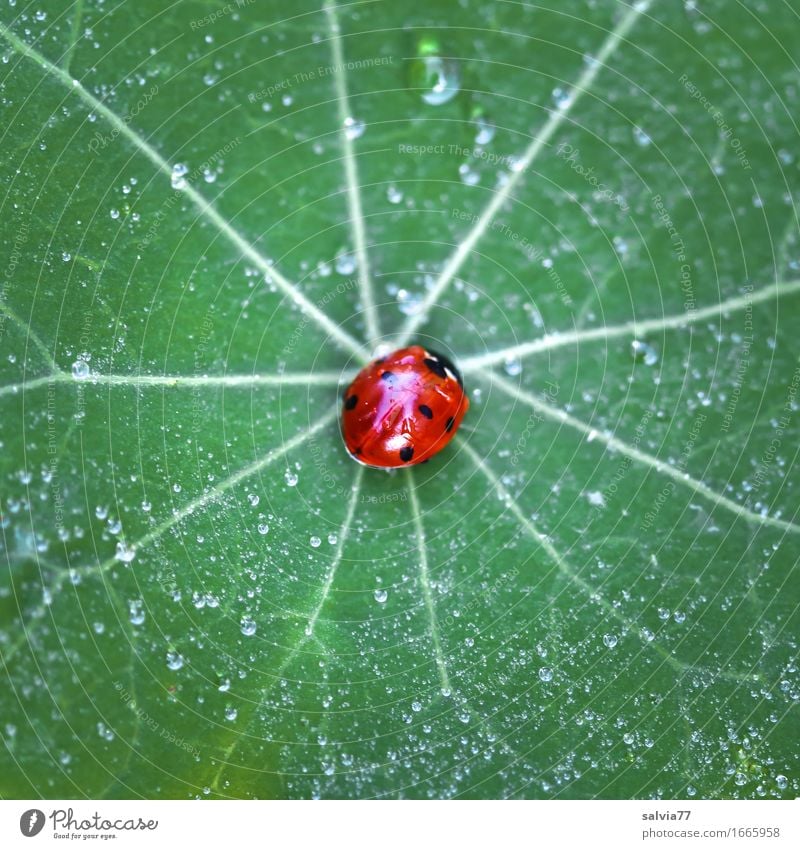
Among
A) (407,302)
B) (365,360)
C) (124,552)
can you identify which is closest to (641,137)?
(407,302)

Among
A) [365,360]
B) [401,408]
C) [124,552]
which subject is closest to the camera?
[401,408]

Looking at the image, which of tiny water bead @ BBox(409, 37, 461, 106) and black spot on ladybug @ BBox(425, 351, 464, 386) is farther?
tiny water bead @ BBox(409, 37, 461, 106)

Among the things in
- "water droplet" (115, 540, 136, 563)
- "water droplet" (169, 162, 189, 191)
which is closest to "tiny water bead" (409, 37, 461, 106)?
"water droplet" (169, 162, 189, 191)

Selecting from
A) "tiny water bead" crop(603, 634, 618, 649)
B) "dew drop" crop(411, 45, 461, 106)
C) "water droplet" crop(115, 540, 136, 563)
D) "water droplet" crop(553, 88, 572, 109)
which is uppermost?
"dew drop" crop(411, 45, 461, 106)

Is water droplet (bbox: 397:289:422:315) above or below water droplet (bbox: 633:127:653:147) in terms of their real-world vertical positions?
below

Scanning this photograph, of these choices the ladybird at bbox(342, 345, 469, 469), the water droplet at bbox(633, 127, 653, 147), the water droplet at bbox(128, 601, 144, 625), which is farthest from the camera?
the water droplet at bbox(633, 127, 653, 147)

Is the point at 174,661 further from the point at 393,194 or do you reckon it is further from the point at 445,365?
the point at 393,194

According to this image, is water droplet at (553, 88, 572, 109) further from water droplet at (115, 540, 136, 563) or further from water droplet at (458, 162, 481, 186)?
water droplet at (115, 540, 136, 563)
